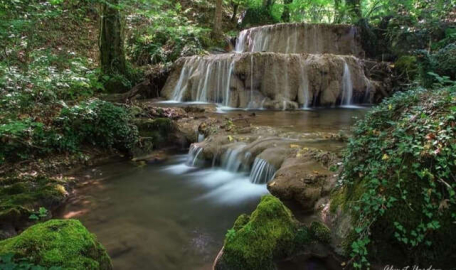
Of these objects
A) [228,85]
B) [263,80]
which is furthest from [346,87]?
[228,85]

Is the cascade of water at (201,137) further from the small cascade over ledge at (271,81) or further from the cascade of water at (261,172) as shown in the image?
the small cascade over ledge at (271,81)

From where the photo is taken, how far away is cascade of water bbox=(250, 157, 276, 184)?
537 centimetres

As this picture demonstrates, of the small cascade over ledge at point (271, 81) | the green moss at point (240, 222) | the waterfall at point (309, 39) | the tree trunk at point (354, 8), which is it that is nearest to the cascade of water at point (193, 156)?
the green moss at point (240, 222)

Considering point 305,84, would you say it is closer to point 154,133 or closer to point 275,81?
point 275,81

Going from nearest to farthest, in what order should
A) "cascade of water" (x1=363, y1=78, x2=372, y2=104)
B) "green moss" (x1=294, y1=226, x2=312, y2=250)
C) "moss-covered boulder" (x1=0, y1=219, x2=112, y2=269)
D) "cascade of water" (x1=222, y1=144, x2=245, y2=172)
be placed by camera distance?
1. "moss-covered boulder" (x1=0, y1=219, x2=112, y2=269)
2. "green moss" (x1=294, y1=226, x2=312, y2=250)
3. "cascade of water" (x1=222, y1=144, x2=245, y2=172)
4. "cascade of water" (x1=363, y1=78, x2=372, y2=104)

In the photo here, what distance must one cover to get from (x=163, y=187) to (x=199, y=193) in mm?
697

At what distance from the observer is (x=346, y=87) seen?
1234 centimetres

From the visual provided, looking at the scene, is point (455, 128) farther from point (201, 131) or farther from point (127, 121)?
point (127, 121)

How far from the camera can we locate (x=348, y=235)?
3.15 metres

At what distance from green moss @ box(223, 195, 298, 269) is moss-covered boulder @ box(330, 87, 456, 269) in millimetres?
613

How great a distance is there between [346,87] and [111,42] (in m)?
8.79

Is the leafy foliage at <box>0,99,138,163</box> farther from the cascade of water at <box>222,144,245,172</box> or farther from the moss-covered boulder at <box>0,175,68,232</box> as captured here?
the cascade of water at <box>222,144,245,172</box>

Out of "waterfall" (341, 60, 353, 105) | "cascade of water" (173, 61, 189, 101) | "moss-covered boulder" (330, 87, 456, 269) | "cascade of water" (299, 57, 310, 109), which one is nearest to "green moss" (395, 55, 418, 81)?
"waterfall" (341, 60, 353, 105)

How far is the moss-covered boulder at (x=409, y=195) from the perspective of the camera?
9.18 ft
